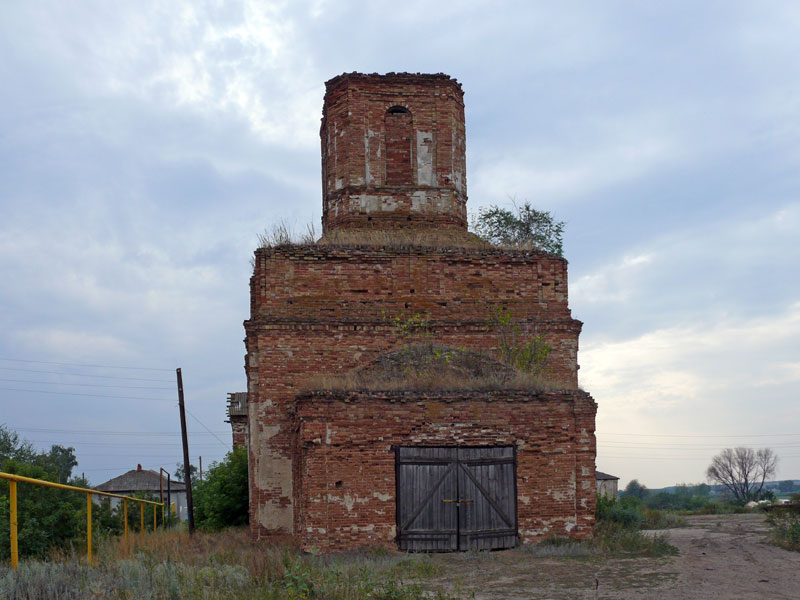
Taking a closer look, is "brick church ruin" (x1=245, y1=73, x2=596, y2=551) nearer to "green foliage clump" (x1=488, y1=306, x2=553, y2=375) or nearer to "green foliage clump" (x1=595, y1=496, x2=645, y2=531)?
"green foliage clump" (x1=488, y1=306, x2=553, y2=375)

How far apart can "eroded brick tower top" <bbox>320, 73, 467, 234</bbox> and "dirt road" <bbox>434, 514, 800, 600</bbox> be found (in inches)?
338

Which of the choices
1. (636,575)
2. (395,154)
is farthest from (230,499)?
(636,575)

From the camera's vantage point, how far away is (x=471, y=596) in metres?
9.27

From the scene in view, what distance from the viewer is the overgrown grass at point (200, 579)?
733 centimetres

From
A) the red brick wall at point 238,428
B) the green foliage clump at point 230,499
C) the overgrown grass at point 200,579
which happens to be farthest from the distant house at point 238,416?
the overgrown grass at point 200,579

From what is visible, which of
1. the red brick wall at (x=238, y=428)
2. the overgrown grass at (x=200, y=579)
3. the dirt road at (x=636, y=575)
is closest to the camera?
the overgrown grass at (x=200, y=579)

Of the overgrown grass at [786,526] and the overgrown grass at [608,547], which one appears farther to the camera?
the overgrown grass at [786,526]

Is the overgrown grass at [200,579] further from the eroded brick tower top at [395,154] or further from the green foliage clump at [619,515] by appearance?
the eroded brick tower top at [395,154]

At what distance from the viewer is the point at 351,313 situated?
57.3 ft

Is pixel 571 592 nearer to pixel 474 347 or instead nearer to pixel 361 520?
pixel 361 520

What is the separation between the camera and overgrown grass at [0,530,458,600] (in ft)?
24.1

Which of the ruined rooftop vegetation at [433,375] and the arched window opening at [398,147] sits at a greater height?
the arched window opening at [398,147]

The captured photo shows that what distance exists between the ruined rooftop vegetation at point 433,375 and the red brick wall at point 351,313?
554mm

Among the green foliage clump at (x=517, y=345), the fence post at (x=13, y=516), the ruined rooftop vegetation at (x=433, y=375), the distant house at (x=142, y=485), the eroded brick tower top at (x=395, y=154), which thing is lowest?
the distant house at (x=142, y=485)
